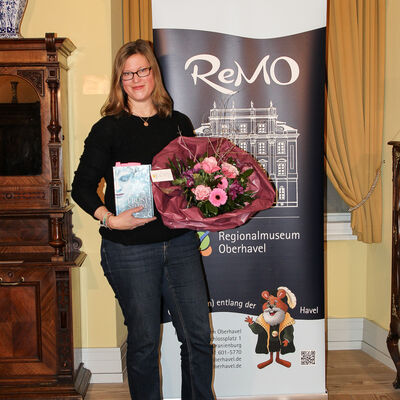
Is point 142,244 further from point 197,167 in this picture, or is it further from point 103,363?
point 103,363

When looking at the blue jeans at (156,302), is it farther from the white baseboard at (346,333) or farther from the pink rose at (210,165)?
the white baseboard at (346,333)

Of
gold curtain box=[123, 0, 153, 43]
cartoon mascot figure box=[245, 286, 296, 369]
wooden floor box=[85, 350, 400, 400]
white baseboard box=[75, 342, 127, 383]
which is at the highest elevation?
gold curtain box=[123, 0, 153, 43]

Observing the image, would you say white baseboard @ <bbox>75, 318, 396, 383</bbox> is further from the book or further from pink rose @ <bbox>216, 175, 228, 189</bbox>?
pink rose @ <bbox>216, 175, 228, 189</bbox>

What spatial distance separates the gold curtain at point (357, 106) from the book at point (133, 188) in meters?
1.62

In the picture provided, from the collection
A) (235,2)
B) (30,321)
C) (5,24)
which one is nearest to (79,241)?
(30,321)

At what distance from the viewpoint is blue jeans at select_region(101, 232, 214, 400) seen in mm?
1911

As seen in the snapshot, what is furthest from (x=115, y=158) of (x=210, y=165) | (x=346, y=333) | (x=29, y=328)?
(x=346, y=333)

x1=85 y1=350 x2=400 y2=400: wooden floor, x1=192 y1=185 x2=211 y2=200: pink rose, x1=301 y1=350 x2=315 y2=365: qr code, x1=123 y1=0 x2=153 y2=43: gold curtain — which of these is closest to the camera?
x1=192 y1=185 x2=211 y2=200: pink rose

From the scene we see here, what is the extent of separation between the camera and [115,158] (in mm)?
1968

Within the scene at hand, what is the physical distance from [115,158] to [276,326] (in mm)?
1253

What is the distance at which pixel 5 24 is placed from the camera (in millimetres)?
2586

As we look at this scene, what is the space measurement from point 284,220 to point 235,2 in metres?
1.10

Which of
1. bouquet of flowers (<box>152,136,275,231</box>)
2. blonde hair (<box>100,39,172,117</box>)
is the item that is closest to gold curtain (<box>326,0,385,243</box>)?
bouquet of flowers (<box>152,136,275,231</box>)

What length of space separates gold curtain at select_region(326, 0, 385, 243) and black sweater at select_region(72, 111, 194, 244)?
1.55m
